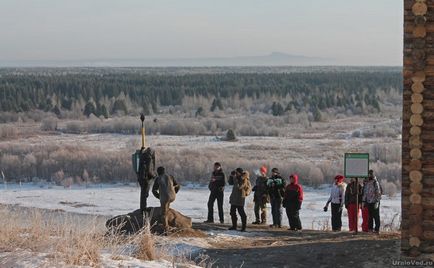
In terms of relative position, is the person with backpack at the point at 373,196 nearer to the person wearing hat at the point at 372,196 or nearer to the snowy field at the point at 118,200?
the person wearing hat at the point at 372,196

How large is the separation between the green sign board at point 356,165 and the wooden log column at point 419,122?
313cm

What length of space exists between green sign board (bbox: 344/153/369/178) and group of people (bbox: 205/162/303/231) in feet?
5.99

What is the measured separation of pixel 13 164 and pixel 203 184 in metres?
9.17

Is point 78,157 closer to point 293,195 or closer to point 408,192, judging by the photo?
point 293,195

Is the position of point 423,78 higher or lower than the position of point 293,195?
higher

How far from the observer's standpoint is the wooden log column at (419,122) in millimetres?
10523

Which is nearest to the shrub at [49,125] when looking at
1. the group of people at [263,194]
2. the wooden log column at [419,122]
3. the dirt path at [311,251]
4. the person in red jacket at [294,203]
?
the group of people at [263,194]

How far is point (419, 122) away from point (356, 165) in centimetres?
344

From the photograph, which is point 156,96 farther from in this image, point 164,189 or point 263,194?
point 164,189

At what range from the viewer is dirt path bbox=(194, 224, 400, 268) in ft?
38.2

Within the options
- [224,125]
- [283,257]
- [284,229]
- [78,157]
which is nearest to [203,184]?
[78,157]

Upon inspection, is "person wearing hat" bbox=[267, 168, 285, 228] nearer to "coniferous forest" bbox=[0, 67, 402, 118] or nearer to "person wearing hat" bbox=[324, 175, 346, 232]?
"person wearing hat" bbox=[324, 175, 346, 232]

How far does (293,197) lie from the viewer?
15.8 metres

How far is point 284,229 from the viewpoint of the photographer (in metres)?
15.8
